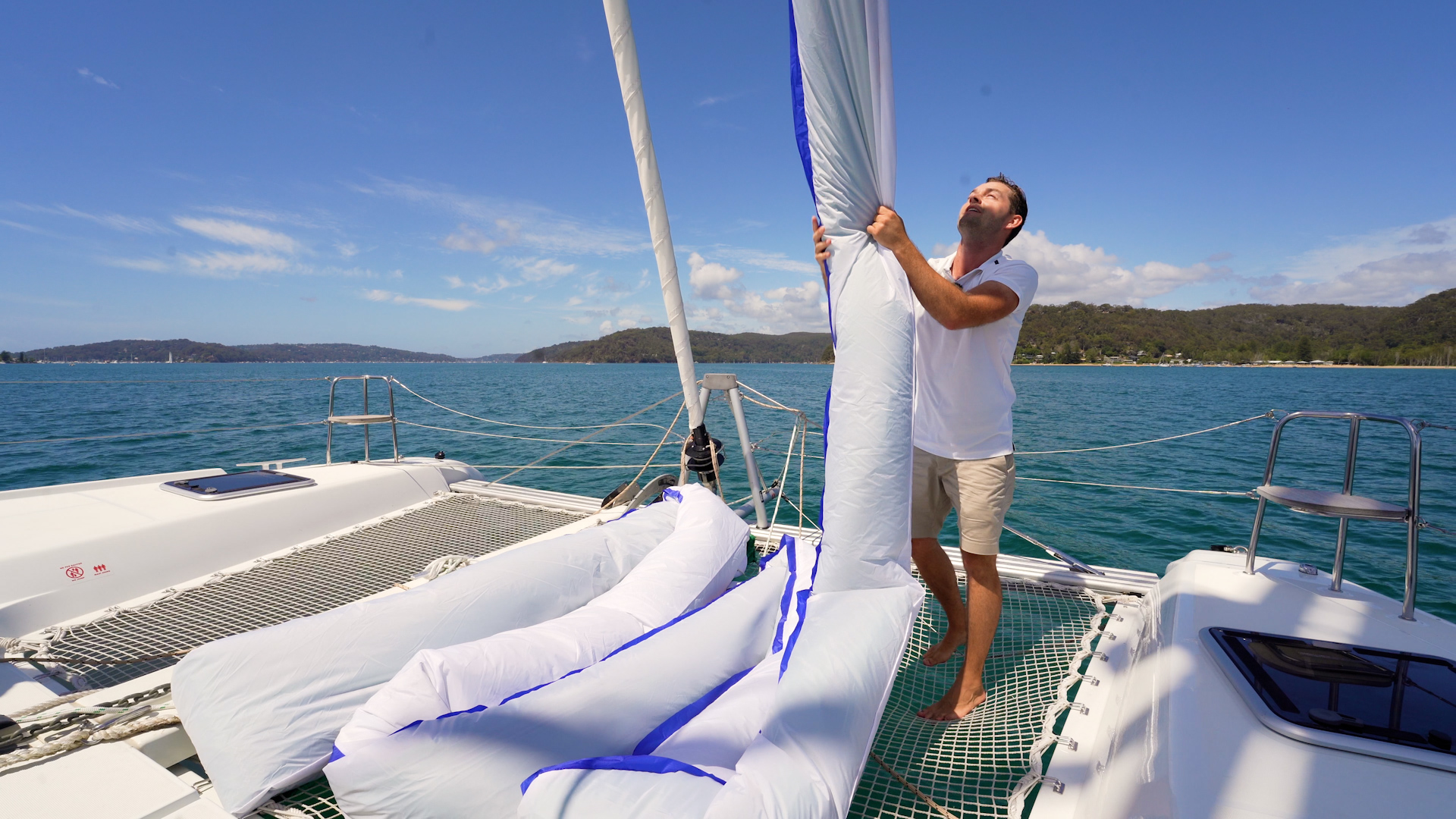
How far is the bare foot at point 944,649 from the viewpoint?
6.81 ft

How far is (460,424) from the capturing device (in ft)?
51.3

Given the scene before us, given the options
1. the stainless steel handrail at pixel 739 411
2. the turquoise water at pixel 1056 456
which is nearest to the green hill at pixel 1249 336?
the turquoise water at pixel 1056 456

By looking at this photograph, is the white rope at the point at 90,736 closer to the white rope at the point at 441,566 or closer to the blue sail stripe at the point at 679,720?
the white rope at the point at 441,566

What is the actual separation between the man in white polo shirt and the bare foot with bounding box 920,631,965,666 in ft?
0.79

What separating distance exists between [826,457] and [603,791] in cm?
95

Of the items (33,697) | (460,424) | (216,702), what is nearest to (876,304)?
(216,702)

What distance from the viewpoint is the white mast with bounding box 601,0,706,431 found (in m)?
2.29

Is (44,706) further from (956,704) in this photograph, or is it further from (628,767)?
(956,704)

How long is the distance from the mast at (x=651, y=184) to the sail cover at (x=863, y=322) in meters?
1.20

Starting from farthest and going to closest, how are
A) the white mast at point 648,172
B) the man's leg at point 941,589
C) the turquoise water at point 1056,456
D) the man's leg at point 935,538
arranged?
1. the turquoise water at point 1056,456
2. the white mast at point 648,172
3. the man's leg at point 941,589
4. the man's leg at point 935,538

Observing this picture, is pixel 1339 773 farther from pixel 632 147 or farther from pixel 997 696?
pixel 632 147

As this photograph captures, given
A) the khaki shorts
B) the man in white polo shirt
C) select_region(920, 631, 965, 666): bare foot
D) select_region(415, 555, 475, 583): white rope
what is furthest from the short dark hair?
select_region(415, 555, 475, 583): white rope

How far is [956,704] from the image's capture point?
1.76 m

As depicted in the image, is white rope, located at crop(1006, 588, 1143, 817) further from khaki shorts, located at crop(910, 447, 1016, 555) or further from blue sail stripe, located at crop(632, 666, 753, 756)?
blue sail stripe, located at crop(632, 666, 753, 756)
